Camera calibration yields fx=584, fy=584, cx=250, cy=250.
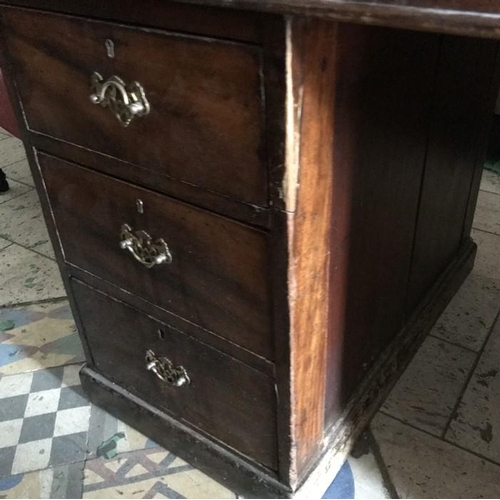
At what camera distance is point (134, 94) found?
0.67 meters

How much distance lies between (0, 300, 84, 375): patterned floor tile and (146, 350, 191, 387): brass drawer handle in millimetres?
374

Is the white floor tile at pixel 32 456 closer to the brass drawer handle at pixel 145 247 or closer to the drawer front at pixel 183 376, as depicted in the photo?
the drawer front at pixel 183 376

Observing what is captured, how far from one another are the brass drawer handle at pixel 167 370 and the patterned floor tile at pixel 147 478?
0.58ft

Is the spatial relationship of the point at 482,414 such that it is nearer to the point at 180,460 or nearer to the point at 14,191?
the point at 180,460

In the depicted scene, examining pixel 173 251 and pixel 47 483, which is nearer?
pixel 173 251

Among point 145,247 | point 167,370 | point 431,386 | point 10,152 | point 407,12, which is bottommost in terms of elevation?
point 10,152

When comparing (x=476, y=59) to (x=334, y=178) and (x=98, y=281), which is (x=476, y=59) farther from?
(x=98, y=281)

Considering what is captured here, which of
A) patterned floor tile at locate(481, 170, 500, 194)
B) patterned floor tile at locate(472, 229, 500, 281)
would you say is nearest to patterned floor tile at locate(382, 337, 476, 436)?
patterned floor tile at locate(472, 229, 500, 281)

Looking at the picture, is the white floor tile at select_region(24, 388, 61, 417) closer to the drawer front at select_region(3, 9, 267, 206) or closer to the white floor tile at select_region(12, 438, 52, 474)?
the white floor tile at select_region(12, 438, 52, 474)

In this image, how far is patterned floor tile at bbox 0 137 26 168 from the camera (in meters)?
2.31

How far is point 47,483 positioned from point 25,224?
1.02 m

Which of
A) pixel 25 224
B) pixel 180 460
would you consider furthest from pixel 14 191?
pixel 180 460

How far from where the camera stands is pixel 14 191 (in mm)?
2053

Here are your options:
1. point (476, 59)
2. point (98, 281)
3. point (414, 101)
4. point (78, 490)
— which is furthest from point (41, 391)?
point (476, 59)
